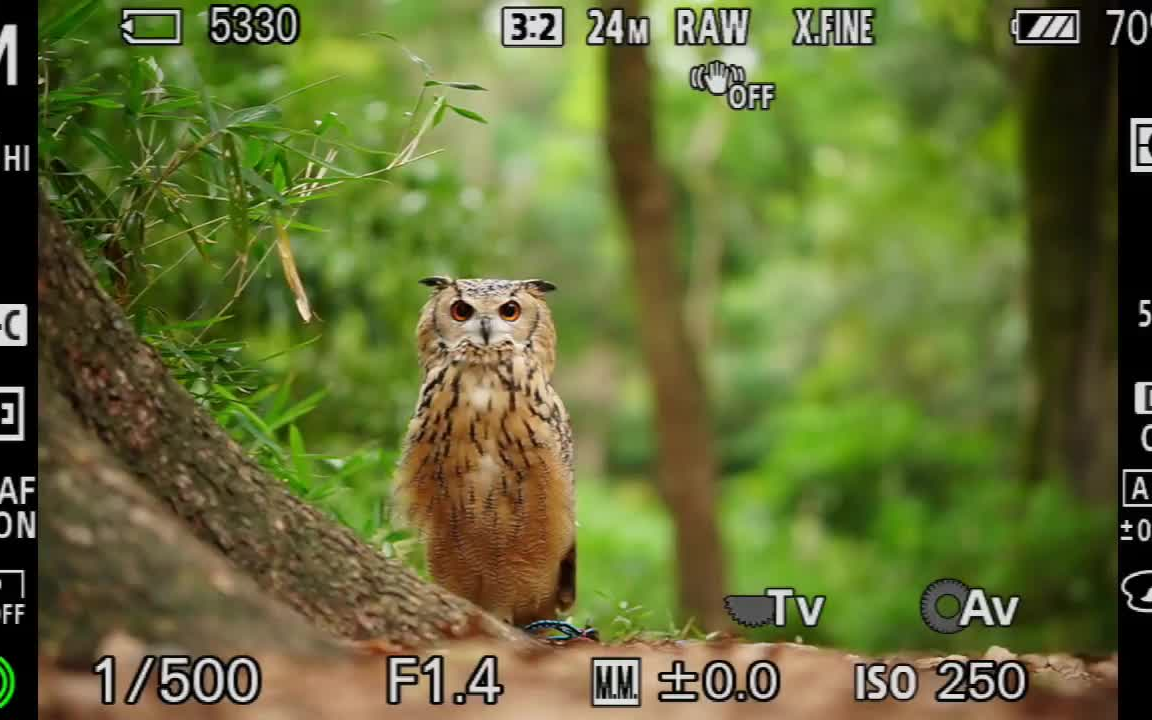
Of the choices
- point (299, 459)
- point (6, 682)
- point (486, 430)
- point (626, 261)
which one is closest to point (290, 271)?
point (486, 430)

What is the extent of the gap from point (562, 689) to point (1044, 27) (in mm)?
1781

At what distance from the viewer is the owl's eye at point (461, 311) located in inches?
106

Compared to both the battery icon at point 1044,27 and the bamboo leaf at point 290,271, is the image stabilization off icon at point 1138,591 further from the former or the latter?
the bamboo leaf at point 290,271

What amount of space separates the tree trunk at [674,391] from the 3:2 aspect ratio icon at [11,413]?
472cm

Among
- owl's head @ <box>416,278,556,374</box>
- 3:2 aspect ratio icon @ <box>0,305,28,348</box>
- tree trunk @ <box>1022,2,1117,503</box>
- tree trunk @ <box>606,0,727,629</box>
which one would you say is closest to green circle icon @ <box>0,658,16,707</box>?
3:2 aspect ratio icon @ <box>0,305,28,348</box>

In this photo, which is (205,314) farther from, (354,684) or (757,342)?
(757,342)

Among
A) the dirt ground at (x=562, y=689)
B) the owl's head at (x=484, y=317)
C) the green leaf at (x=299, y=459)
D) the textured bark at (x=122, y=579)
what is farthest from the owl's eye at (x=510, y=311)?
the textured bark at (x=122, y=579)

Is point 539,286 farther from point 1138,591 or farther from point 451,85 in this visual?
point 1138,591

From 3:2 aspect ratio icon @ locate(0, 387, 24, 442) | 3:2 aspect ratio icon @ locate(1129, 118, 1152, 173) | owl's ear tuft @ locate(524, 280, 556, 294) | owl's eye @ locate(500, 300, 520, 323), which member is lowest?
3:2 aspect ratio icon @ locate(0, 387, 24, 442)

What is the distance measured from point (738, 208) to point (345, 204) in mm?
7952

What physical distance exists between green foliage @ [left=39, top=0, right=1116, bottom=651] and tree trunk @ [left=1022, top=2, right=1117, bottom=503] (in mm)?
385

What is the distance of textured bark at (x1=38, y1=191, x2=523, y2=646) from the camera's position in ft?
6.55

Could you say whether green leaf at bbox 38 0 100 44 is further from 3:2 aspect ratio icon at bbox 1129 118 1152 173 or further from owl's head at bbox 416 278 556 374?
3:2 aspect ratio icon at bbox 1129 118 1152 173

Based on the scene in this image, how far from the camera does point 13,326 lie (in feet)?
6.45
